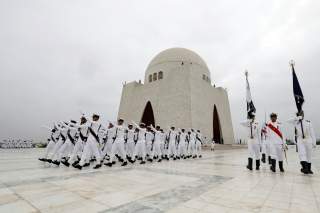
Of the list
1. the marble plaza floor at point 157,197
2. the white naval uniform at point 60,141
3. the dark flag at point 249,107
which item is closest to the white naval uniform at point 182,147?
the dark flag at point 249,107

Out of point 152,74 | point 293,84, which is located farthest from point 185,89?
point 293,84

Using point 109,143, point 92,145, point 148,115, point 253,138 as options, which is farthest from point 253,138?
point 148,115

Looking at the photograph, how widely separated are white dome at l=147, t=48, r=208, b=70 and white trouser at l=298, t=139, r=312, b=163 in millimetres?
26550

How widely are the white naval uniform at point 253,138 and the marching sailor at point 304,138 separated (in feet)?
3.85

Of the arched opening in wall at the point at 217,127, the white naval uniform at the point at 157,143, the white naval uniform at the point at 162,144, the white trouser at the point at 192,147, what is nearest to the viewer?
the white naval uniform at the point at 157,143

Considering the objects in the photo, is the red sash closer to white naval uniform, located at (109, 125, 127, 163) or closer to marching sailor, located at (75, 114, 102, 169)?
white naval uniform, located at (109, 125, 127, 163)

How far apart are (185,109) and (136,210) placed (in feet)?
73.1

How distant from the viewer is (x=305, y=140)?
6.46 meters

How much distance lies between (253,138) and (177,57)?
26418 millimetres

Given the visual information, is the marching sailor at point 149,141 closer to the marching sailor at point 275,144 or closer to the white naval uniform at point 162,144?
the white naval uniform at point 162,144

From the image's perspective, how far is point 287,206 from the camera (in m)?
2.88

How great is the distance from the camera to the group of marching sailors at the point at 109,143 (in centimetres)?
722

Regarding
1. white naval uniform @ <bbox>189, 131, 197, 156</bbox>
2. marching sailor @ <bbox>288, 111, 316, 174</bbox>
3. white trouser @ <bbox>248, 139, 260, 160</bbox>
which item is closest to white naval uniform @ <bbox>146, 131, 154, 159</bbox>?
white naval uniform @ <bbox>189, 131, 197, 156</bbox>

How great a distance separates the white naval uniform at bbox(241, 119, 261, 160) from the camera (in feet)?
23.5
